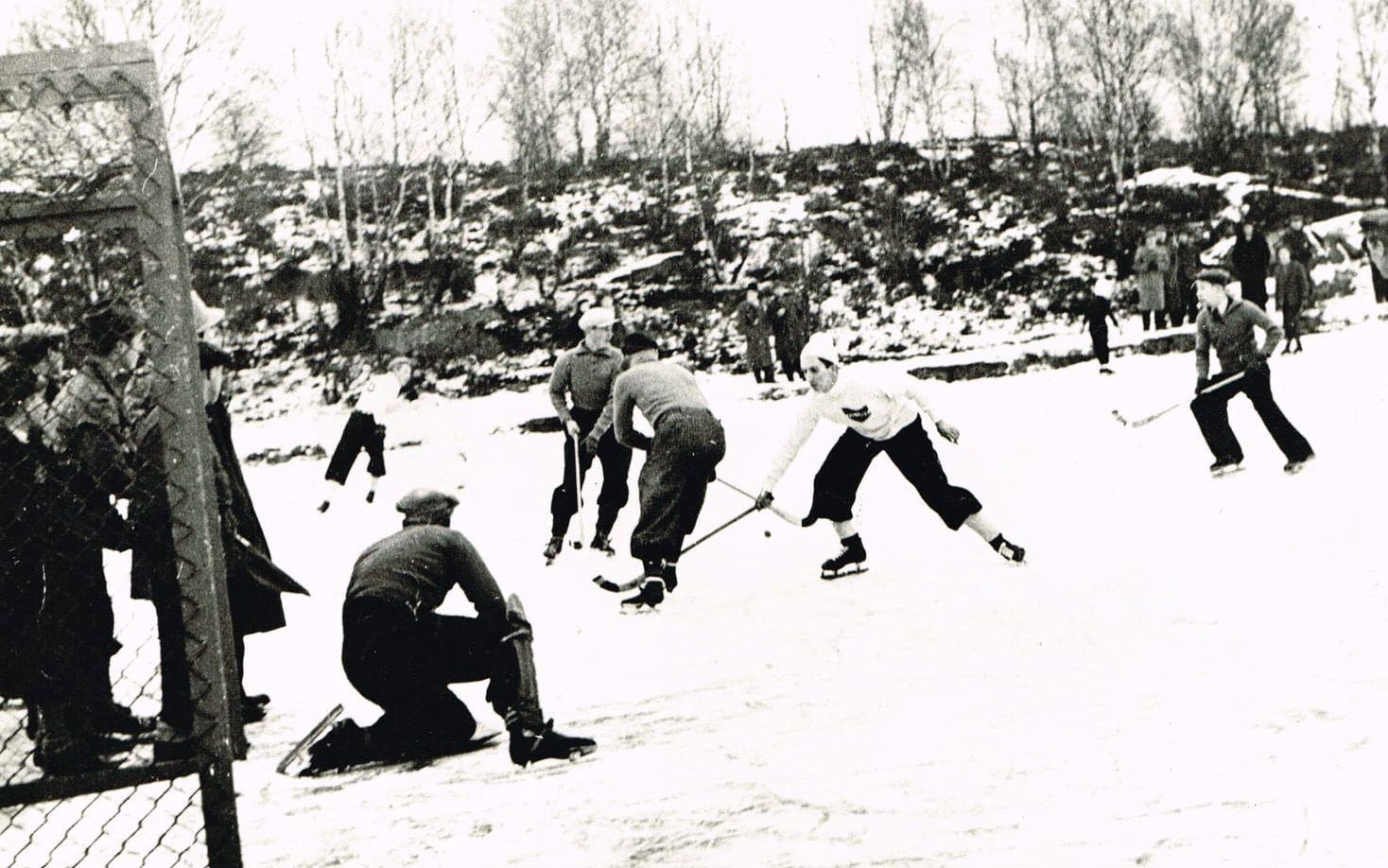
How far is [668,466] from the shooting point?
21.3ft

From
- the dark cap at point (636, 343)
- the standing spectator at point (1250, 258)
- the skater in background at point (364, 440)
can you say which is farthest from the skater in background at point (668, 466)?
the standing spectator at point (1250, 258)

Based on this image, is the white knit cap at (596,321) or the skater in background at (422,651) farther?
the white knit cap at (596,321)

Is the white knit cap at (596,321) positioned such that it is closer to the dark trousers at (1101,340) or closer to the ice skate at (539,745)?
the ice skate at (539,745)

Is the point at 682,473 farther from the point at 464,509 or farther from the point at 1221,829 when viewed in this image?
the point at 464,509

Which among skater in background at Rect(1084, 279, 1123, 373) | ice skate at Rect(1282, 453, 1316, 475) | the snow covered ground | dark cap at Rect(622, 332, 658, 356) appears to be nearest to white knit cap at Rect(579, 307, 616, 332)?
dark cap at Rect(622, 332, 658, 356)

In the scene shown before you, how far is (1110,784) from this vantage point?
11.9 feet

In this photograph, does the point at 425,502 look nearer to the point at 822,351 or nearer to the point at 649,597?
the point at 649,597

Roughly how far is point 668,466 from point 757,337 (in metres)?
10.7

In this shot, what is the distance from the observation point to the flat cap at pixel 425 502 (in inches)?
178

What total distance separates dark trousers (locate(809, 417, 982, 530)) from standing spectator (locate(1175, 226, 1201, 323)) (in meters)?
10.7

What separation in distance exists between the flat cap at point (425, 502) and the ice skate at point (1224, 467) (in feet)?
20.1

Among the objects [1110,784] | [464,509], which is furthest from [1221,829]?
[464,509]

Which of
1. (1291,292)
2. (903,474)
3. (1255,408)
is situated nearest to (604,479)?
(903,474)

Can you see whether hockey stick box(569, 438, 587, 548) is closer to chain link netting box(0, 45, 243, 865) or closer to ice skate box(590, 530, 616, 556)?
ice skate box(590, 530, 616, 556)
